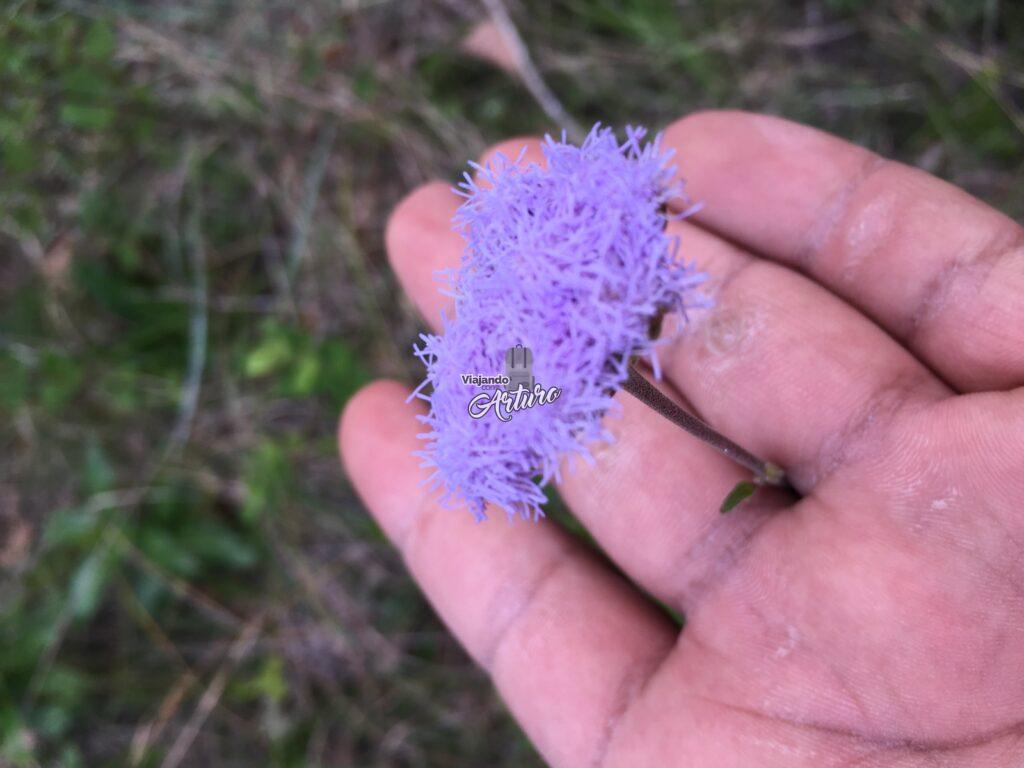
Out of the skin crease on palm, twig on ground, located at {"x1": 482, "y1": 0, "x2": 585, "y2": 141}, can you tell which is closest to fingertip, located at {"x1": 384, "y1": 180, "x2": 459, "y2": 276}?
the skin crease on palm

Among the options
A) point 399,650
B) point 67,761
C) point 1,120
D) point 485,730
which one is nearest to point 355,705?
point 399,650

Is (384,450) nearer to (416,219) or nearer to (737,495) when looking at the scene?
(416,219)

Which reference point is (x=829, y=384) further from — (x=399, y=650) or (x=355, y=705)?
(x=355, y=705)

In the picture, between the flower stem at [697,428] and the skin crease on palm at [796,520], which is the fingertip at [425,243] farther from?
the flower stem at [697,428]

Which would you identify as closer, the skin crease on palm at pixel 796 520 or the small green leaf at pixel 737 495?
the skin crease on palm at pixel 796 520

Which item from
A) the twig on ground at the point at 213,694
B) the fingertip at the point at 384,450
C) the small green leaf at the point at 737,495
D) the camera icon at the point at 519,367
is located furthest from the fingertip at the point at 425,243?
the twig on ground at the point at 213,694

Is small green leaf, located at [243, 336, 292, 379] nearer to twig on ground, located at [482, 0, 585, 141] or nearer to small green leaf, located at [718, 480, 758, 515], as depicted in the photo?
twig on ground, located at [482, 0, 585, 141]
